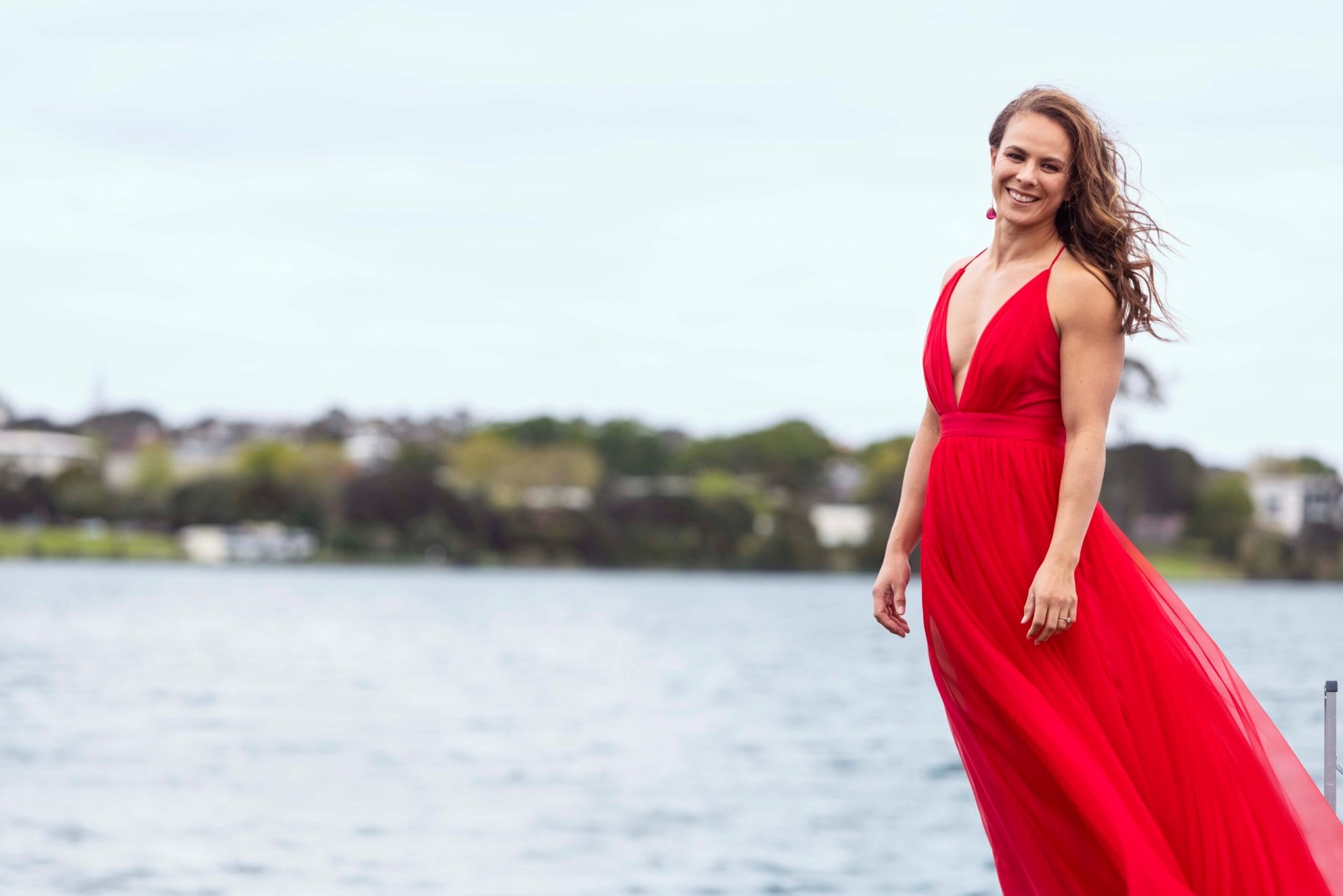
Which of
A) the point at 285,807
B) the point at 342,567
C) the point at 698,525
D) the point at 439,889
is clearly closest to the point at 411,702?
the point at 285,807

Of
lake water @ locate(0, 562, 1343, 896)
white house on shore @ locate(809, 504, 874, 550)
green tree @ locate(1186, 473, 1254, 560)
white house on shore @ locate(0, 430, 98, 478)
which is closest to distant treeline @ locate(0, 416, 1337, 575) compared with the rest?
white house on shore @ locate(809, 504, 874, 550)

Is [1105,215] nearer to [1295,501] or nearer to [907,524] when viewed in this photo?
[907,524]

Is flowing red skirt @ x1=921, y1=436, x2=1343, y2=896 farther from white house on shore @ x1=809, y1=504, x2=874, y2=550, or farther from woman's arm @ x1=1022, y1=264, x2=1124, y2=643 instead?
white house on shore @ x1=809, y1=504, x2=874, y2=550

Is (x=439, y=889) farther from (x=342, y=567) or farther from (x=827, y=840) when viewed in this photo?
(x=342, y=567)

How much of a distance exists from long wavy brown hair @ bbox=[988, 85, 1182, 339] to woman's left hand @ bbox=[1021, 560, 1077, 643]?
458 mm

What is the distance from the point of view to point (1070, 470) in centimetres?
323

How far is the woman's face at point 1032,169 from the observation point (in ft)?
10.7

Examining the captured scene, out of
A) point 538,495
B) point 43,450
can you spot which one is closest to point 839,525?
point 538,495

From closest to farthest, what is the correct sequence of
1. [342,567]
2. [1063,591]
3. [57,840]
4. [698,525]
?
[1063,591] → [57,840] → [698,525] → [342,567]

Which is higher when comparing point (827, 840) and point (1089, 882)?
point (1089, 882)

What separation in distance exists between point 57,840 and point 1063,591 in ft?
46.0

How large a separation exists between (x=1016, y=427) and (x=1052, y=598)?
343mm

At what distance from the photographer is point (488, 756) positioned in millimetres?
23375

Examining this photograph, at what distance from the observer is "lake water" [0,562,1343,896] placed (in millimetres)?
14367
